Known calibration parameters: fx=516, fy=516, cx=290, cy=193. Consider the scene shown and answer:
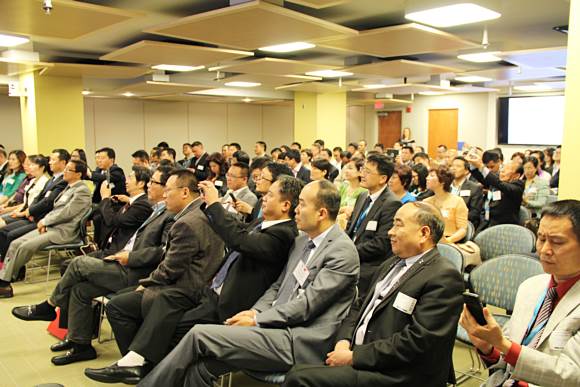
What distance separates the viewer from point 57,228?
534 cm

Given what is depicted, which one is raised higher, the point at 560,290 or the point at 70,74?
the point at 70,74

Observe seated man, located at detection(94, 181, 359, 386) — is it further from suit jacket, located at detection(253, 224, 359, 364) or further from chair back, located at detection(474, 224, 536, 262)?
chair back, located at detection(474, 224, 536, 262)

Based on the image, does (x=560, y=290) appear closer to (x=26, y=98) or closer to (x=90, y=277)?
(x=90, y=277)

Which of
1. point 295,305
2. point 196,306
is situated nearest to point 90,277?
point 196,306

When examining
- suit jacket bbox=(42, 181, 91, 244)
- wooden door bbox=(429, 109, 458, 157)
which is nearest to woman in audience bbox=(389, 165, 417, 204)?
suit jacket bbox=(42, 181, 91, 244)

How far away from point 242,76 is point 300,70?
204 cm

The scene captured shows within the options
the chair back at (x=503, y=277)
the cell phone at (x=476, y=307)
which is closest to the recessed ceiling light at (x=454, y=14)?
the chair back at (x=503, y=277)

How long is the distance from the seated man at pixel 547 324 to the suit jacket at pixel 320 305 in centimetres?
83

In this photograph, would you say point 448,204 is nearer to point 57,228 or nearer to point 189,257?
point 189,257

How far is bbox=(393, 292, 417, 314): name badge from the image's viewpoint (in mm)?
2221

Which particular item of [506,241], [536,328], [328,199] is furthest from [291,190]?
[506,241]

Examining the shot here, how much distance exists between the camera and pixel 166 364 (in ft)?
8.46

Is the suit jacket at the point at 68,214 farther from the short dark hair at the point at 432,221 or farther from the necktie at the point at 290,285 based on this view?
the short dark hair at the point at 432,221

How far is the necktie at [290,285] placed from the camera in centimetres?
284
